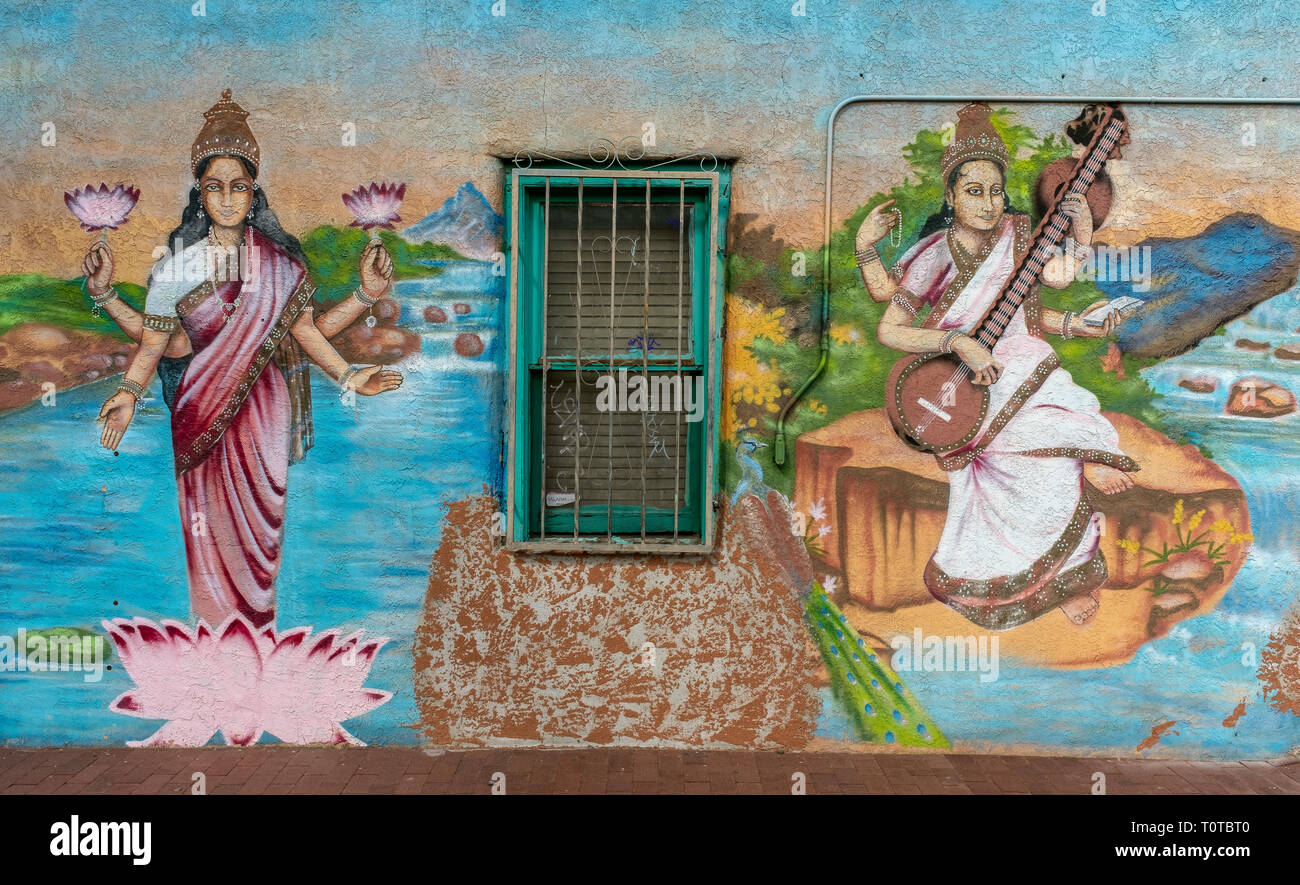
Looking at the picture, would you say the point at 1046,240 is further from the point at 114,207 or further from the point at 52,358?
the point at 52,358

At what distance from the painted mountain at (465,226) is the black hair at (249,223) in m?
0.53

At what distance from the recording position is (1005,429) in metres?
4.41

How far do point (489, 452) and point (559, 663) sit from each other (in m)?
1.02

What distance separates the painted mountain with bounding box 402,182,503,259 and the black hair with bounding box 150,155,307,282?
53 centimetres

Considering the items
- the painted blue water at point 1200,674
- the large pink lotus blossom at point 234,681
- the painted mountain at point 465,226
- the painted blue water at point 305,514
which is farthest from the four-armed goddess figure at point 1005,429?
the large pink lotus blossom at point 234,681

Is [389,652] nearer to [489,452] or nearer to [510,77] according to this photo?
[489,452]

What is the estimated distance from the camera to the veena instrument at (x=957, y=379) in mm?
4395

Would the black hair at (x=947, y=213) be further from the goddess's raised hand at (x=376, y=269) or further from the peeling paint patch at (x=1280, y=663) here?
the goddess's raised hand at (x=376, y=269)

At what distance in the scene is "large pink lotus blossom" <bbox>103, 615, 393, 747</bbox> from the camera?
4.41 meters

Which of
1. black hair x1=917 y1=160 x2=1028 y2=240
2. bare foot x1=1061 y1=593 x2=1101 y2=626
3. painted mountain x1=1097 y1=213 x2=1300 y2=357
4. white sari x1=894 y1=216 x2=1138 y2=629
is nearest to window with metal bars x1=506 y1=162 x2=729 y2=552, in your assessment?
black hair x1=917 y1=160 x2=1028 y2=240

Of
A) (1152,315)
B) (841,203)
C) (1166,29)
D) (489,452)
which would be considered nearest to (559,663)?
(489,452)

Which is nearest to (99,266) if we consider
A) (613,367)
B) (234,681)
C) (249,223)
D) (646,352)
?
(249,223)

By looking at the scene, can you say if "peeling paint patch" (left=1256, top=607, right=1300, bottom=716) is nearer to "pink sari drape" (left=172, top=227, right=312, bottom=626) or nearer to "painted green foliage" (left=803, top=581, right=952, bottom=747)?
"painted green foliage" (left=803, top=581, right=952, bottom=747)

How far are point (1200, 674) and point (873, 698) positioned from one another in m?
1.51
